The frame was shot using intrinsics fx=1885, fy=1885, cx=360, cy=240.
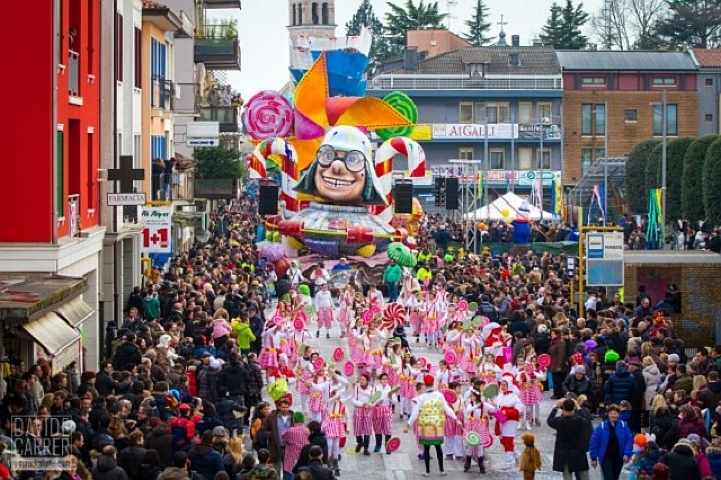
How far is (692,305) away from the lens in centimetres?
3738

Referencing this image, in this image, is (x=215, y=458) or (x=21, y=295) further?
(x=21, y=295)

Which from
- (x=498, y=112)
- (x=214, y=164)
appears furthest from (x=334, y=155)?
(x=498, y=112)

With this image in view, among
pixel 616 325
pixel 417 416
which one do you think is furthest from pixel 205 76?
pixel 417 416

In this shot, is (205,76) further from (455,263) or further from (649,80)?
(455,263)

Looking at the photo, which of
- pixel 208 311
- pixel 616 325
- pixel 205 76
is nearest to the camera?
pixel 616 325

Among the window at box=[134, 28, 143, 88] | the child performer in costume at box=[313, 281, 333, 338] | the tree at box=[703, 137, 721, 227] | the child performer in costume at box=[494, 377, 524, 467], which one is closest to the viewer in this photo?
the child performer in costume at box=[494, 377, 524, 467]

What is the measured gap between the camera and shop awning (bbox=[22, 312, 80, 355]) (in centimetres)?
2127

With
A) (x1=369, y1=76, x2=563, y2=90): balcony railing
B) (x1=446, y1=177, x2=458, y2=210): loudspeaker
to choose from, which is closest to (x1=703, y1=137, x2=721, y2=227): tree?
(x1=446, y1=177, x2=458, y2=210): loudspeaker

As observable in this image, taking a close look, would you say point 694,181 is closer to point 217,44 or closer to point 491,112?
point 217,44

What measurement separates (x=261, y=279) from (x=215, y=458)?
28.5 metres

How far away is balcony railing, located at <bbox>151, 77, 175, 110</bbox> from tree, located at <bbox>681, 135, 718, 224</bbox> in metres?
19.4

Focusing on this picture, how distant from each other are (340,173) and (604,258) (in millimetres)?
14377

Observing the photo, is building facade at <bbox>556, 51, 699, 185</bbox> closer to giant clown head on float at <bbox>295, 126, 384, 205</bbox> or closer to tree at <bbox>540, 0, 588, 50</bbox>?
tree at <bbox>540, 0, 588, 50</bbox>

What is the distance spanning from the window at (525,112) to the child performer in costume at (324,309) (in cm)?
5627
